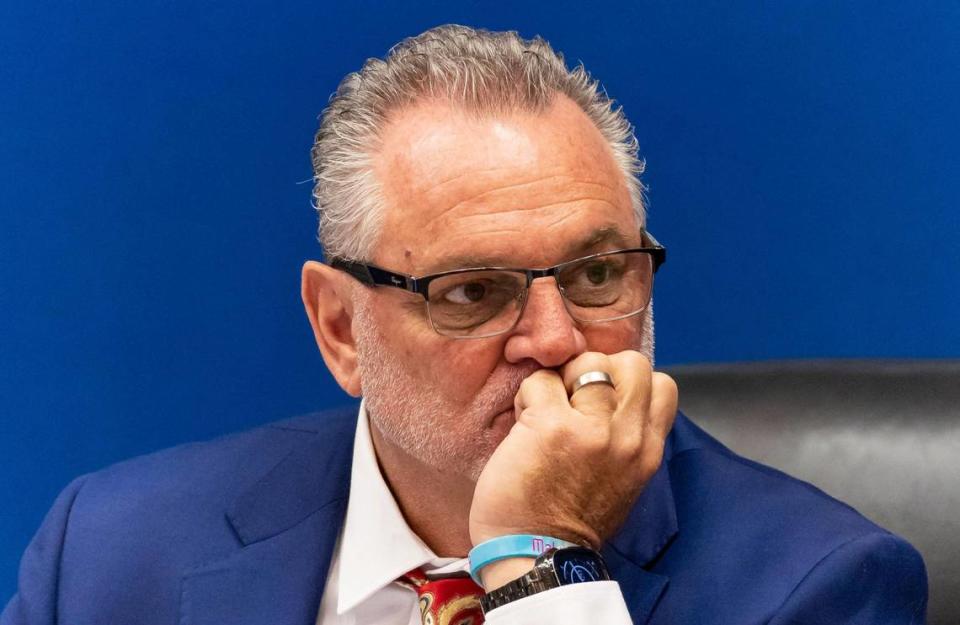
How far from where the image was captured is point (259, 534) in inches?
81.0

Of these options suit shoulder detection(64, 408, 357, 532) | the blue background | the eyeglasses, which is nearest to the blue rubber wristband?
the eyeglasses

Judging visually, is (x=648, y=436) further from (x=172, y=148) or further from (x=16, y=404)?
(x=16, y=404)

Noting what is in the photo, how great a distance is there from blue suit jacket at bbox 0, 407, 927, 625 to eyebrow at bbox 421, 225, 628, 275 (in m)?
0.39

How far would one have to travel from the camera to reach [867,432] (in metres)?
2.08

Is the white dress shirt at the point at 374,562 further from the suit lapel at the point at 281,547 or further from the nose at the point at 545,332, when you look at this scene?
the nose at the point at 545,332

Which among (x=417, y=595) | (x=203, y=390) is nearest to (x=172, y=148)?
(x=203, y=390)

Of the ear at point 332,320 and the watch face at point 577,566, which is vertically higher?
the ear at point 332,320

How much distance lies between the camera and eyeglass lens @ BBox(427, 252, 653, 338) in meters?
1.73

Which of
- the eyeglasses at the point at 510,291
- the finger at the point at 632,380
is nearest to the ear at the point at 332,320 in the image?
the eyeglasses at the point at 510,291

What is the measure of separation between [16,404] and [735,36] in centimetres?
180

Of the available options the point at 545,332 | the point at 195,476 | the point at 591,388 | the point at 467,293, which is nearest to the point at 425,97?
the point at 467,293

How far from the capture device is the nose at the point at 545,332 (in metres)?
1.70

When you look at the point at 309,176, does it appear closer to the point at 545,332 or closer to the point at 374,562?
the point at 374,562

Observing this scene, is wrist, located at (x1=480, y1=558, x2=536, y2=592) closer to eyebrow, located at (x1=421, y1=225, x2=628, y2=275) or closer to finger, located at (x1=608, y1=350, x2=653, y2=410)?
finger, located at (x1=608, y1=350, x2=653, y2=410)
